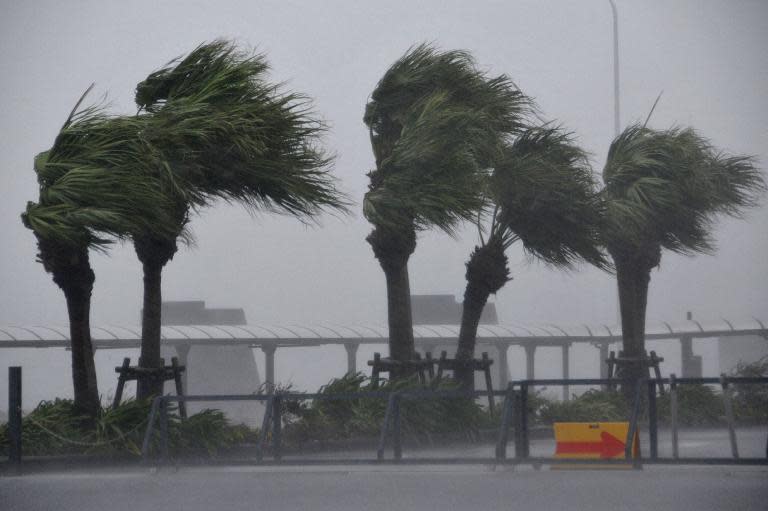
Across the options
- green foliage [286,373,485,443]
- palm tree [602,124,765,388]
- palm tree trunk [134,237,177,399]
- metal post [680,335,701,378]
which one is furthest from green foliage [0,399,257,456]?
metal post [680,335,701,378]

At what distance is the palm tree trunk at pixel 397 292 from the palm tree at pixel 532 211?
1667 millimetres

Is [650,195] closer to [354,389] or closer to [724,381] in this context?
[354,389]

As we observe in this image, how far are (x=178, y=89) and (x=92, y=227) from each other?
9.35 ft

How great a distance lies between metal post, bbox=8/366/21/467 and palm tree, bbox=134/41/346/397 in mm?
3570

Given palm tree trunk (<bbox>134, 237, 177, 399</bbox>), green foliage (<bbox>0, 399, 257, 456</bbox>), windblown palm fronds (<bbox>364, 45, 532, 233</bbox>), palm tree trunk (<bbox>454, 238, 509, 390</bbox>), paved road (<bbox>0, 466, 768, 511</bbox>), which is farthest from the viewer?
palm tree trunk (<bbox>454, 238, 509, 390</bbox>)

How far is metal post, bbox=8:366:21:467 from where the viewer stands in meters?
16.2

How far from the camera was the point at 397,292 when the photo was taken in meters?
23.9

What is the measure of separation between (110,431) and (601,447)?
297 inches

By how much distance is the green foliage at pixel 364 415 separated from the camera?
20547 millimetres

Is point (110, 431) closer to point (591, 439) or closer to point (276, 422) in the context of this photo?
point (276, 422)

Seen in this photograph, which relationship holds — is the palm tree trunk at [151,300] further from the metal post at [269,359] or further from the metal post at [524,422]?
the metal post at [269,359]

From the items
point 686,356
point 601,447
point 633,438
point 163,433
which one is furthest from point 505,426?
point 686,356

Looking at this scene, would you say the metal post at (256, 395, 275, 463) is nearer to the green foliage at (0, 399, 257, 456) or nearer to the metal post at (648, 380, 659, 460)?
the green foliage at (0, 399, 257, 456)

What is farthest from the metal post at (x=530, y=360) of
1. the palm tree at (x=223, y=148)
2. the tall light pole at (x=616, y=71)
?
the palm tree at (x=223, y=148)
